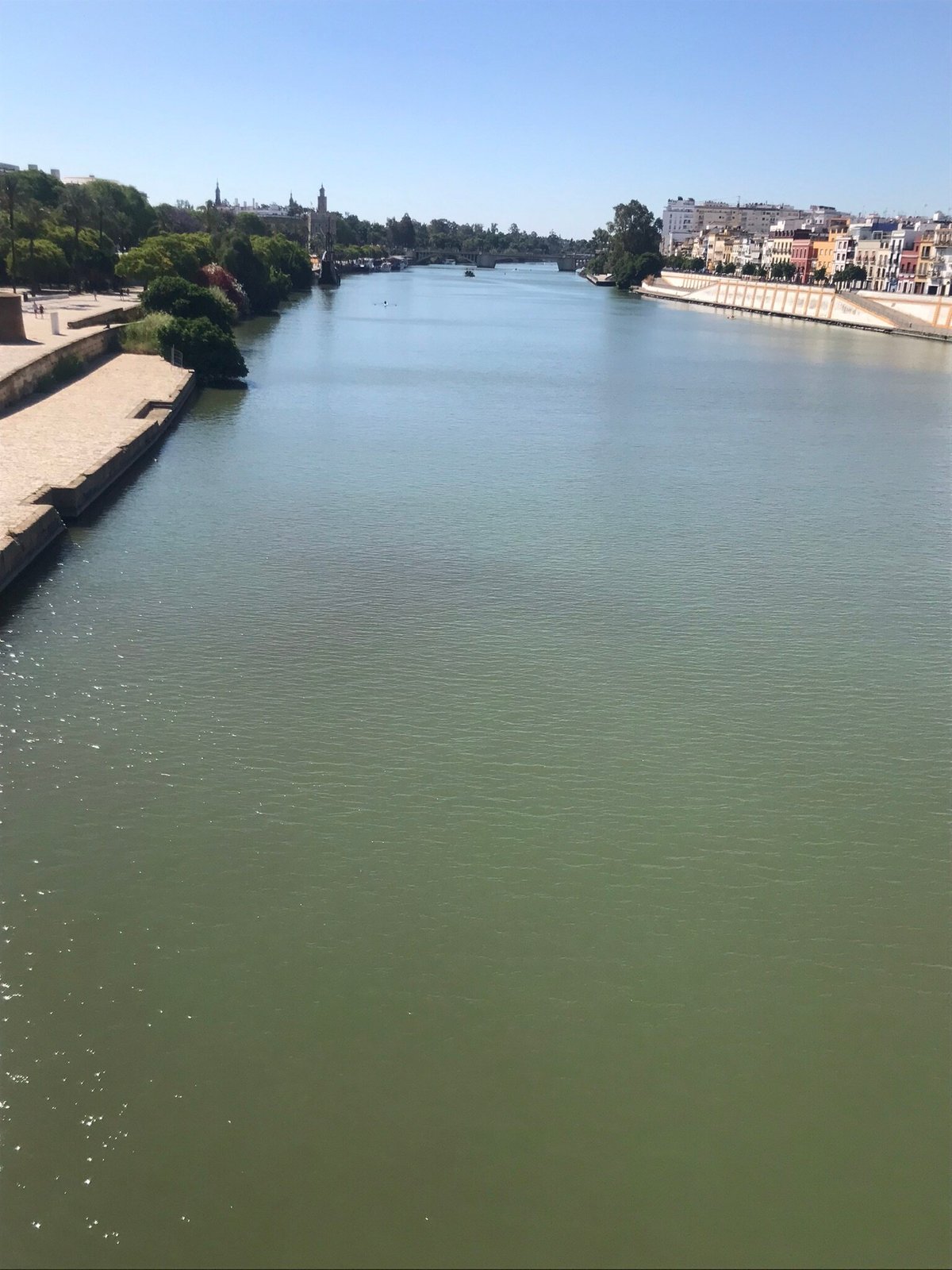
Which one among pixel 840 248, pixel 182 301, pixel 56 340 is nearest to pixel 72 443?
pixel 56 340

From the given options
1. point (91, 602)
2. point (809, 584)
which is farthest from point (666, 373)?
point (91, 602)

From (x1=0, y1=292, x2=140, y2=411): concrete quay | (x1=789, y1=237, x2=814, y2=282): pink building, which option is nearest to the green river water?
(x1=0, y1=292, x2=140, y2=411): concrete quay

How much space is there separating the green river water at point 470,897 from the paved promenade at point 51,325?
6.96 m

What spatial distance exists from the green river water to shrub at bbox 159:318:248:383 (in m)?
9.87

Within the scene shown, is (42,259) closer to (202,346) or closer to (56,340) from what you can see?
(202,346)

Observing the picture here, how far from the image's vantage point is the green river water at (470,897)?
3713 mm

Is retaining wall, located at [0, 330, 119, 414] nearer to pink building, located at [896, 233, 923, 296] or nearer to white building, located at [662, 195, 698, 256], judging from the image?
pink building, located at [896, 233, 923, 296]

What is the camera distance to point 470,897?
5207 millimetres

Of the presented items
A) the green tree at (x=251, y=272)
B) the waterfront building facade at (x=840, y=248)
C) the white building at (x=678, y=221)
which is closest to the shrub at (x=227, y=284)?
→ the green tree at (x=251, y=272)

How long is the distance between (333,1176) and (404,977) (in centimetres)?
103

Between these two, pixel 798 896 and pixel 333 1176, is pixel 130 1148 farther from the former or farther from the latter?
pixel 798 896

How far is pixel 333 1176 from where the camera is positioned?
3.72m

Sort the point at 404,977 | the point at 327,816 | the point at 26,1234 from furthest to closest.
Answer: the point at 327,816 → the point at 404,977 → the point at 26,1234

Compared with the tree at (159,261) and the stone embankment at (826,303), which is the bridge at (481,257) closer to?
the stone embankment at (826,303)
